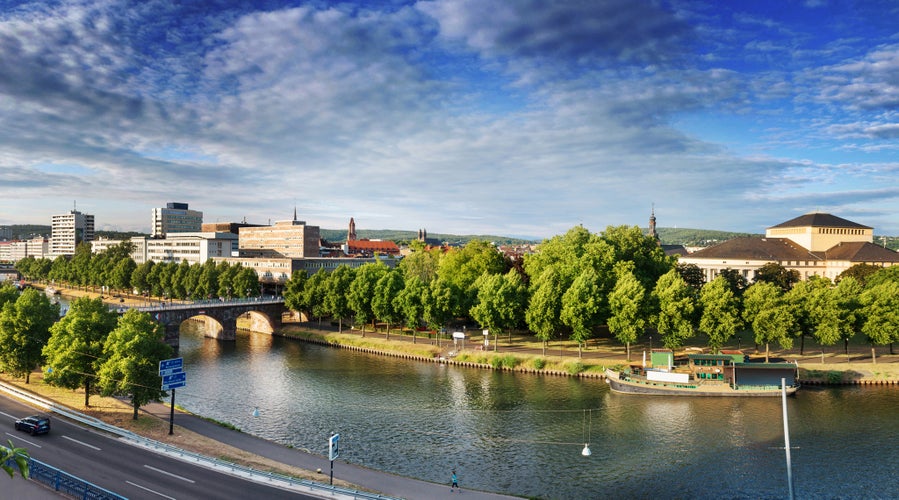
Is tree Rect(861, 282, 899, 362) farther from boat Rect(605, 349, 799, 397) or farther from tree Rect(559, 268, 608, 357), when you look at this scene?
tree Rect(559, 268, 608, 357)

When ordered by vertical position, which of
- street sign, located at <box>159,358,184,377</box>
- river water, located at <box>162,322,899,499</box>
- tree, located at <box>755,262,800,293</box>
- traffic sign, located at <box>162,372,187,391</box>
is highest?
tree, located at <box>755,262,800,293</box>

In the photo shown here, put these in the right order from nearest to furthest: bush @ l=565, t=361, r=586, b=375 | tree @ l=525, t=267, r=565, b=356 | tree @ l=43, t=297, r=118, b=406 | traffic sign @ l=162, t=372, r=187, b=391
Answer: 1. traffic sign @ l=162, t=372, r=187, b=391
2. tree @ l=43, t=297, r=118, b=406
3. bush @ l=565, t=361, r=586, b=375
4. tree @ l=525, t=267, r=565, b=356

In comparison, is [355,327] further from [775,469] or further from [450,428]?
[775,469]

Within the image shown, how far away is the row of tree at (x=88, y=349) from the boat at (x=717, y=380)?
53936 millimetres

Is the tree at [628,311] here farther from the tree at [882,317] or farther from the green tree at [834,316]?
the tree at [882,317]

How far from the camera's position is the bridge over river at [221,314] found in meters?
102

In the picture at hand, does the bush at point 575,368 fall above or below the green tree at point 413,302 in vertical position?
below

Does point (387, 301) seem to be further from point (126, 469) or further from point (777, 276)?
point (777, 276)

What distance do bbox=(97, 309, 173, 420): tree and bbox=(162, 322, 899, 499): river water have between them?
8.89 metres

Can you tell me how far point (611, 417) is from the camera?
202 ft

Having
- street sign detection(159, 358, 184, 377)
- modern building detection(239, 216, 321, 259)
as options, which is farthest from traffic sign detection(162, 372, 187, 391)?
modern building detection(239, 216, 321, 259)

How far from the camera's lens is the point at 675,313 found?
82250 millimetres

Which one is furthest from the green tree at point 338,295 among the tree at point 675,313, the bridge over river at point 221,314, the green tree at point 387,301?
the tree at point 675,313

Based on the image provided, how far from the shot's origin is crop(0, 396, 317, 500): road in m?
37.9
